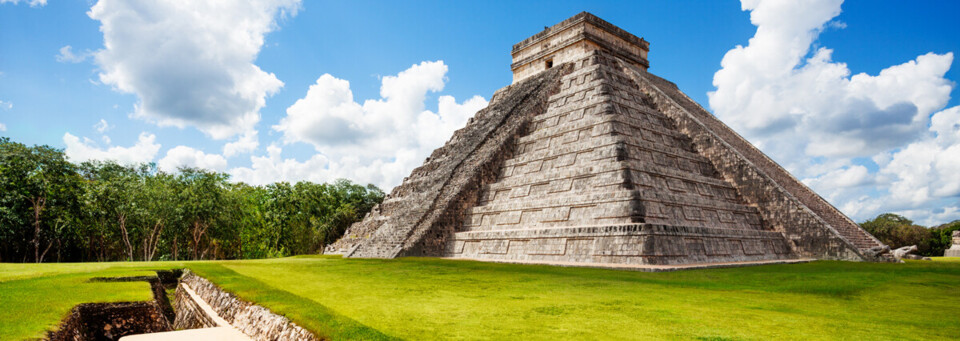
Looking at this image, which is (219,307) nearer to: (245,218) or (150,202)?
(150,202)

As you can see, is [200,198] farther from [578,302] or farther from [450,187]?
[578,302]

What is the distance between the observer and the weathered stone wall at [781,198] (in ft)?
45.9

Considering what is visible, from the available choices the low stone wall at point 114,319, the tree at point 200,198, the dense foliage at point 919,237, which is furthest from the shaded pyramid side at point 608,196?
the dense foliage at point 919,237

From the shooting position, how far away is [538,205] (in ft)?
45.9

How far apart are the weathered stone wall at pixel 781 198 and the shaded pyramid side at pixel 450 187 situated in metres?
5.03

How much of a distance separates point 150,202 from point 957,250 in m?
37.6

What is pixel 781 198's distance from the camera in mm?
14891

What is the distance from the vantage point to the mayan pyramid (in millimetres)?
12055

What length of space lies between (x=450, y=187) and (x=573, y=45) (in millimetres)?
9876

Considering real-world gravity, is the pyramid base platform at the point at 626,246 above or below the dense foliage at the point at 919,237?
below

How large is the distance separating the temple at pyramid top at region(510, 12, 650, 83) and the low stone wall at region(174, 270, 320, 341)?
17546 millimetres

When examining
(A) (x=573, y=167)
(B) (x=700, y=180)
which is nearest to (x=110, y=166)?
(A) (x=573, y=167)

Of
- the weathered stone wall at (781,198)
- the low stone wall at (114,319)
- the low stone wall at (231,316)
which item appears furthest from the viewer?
the weathered stone wall at (781,198)

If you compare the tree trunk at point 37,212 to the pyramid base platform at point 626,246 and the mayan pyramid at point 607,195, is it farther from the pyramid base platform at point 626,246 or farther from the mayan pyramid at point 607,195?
the pyramid base platform at point 626,246
